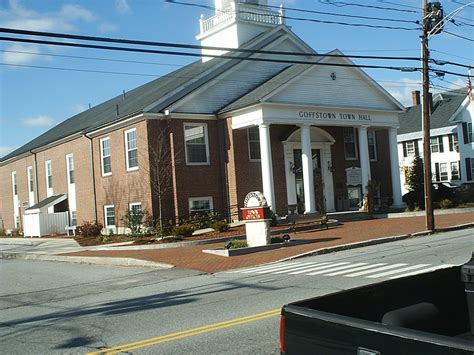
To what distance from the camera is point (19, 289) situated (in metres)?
13.9

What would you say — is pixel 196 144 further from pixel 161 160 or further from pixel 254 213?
pixel 254 213

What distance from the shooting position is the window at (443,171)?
1962 inches

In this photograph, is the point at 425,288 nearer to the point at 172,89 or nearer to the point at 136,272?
the point at 136,272

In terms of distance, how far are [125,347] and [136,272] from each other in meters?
9.08

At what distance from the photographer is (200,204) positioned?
90.6ft

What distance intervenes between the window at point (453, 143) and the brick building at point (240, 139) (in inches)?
652

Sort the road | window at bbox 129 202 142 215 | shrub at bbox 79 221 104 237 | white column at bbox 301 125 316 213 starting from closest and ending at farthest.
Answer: the road < window at bbox 129 202 142 215 < white column at bbox 301 125 316 213 < shrub at bbox 79 221 104 237

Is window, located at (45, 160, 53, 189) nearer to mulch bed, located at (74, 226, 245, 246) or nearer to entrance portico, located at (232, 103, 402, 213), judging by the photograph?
mulch bed, located at (74, 226, 245, 246)

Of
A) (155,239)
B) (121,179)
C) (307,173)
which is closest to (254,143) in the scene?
(307,173)

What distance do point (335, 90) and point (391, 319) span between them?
2674 cm

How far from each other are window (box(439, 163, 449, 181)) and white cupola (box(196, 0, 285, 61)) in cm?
2441

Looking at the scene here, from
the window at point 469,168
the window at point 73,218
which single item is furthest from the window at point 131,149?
the window at point 469,168

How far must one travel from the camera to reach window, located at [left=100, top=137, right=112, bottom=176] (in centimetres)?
3030

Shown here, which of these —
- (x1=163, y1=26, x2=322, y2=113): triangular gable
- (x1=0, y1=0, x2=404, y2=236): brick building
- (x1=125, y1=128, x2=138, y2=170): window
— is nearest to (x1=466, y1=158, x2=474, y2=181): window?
(x1=0, y1=0, x2=404, y2=236): brick building
